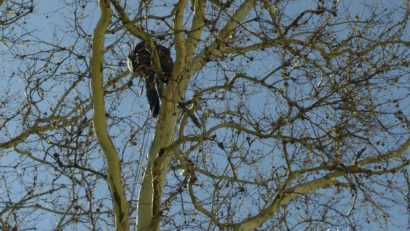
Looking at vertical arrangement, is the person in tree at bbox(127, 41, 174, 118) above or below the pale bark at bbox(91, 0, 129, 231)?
above

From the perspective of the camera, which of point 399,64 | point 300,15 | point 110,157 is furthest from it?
point 399,64

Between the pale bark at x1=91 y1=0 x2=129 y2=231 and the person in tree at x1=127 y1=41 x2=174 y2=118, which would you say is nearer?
the pale bark at x1=91 y1=0 x2=129 y2=231

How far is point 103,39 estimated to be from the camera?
6570 mm

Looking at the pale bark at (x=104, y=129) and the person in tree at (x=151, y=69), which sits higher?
the person in tree at (x=151, y=69)

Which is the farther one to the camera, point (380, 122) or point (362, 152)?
point (380, 122)

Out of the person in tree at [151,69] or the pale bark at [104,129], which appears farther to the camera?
the person in tree at [151,69]

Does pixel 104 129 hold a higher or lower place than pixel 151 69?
lower

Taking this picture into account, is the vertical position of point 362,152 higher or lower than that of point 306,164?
lower

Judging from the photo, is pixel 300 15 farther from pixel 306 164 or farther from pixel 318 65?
pixel 306 164

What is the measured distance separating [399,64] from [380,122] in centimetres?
69

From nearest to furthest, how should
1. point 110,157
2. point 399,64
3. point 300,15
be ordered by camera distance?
point 110,157, point 300,15, point 399,64

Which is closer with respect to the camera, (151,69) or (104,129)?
(104,129)

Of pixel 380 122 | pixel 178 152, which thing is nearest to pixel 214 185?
pixel 178 152

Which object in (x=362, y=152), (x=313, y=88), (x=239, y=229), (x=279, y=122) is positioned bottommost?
(x=239, y=229)
